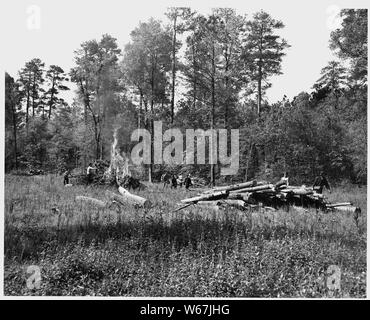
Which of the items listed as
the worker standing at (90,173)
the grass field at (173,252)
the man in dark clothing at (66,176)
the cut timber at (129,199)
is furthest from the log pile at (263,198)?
the man in dark clothing at (66,176)

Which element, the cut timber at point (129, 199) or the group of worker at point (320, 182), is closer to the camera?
the group of worker at point (320, 182)

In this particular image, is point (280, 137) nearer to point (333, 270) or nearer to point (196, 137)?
point (196, 137)

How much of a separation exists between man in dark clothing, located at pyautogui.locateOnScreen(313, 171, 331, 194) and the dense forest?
181 millimetres

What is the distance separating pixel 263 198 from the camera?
12.9 meters

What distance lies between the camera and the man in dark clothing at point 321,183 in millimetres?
11860

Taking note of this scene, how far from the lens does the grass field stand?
7.58m

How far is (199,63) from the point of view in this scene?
11461mm

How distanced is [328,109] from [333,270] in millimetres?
5677

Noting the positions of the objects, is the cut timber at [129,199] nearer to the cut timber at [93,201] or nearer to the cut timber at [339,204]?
the cut timber at [93,201]

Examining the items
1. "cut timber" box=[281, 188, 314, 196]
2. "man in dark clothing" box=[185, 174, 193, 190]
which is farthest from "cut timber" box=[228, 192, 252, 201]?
"man in dark clothing" box=[185, 174, 193, 190]

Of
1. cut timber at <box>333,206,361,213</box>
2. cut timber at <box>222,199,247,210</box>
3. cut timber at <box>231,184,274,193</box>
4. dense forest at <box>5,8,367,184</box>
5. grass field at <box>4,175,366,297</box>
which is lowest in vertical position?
grass field at <box>4,175,366,297</box>

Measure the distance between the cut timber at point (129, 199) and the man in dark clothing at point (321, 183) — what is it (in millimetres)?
4683

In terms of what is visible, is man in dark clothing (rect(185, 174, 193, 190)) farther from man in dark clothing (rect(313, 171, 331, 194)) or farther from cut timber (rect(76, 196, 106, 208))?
man in dark clothing (rect(313, 171, 331, 194))

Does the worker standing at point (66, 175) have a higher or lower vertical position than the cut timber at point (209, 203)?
higher
